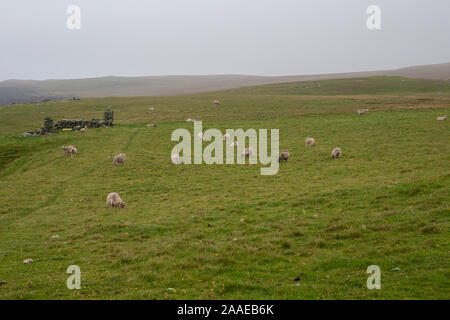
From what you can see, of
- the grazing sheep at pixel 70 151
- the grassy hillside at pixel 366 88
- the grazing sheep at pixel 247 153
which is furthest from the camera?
the grassy hillside at pixel 366 88

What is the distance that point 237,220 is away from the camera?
16906mm

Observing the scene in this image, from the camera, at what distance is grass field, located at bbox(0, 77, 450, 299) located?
416 inches

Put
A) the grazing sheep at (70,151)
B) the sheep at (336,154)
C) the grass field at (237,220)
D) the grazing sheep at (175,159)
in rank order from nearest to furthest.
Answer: the grass field at (237,220)
the sheep at (336,154)
the grazing sheep at (175,159)
the grazing sheep at (70,151)

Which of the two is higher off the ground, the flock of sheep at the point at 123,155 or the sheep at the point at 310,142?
the sheep at the point at 310,142

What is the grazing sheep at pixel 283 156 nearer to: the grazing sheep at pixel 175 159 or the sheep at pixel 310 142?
the sheep at pixel 310 142

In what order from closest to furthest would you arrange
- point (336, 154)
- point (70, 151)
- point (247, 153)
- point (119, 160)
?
point (336, 154) → point (119, 160) → point (247, 153) → point (70, 151)

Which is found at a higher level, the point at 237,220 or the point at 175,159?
the point at 175,159

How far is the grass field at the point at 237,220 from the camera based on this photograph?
416 inches

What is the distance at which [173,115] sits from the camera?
56.6 metres

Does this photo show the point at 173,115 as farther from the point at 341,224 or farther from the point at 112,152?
the point at 341,224

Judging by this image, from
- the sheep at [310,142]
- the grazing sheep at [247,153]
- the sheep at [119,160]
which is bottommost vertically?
the sheep at [119,160]

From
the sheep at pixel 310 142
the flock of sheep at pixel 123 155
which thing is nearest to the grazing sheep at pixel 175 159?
the flock of sheep at pixel 123 155

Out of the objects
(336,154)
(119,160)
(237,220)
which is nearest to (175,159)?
(119,160)

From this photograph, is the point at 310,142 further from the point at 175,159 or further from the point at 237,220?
the point at 237,220
